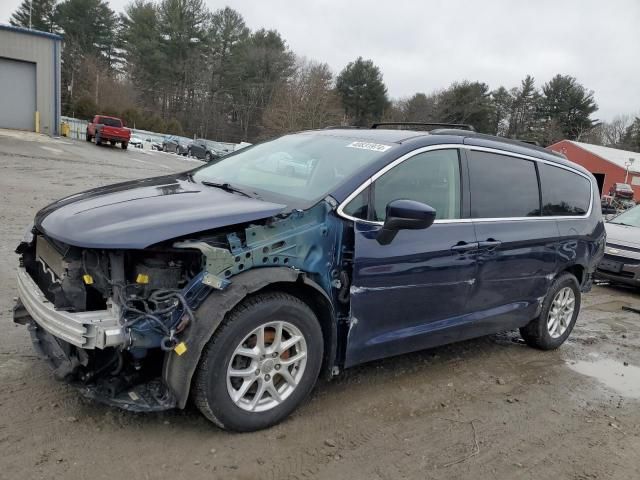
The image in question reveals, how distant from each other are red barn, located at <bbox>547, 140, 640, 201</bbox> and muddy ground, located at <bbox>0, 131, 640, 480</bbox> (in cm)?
4346

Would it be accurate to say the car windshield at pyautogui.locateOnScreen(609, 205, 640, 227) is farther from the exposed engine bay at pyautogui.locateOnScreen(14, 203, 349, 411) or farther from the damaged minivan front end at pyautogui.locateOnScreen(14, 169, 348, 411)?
the exposed engine bay at pyautogui.locateOnScreen(14, 203, 349, 411)

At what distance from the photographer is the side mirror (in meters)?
3.18

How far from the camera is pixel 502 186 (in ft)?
14.1

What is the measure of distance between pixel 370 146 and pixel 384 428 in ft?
6.23

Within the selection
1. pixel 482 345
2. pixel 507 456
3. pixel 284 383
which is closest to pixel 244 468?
pixel 284 383

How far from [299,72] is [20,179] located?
167ft

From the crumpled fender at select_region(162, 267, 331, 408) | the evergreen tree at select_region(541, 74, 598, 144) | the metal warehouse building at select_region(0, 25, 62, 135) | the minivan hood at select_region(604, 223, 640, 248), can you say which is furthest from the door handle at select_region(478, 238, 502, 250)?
the evergreen tree at select_region(541, 74, 598, 144)

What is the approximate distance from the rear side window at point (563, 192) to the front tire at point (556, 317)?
2.21ft

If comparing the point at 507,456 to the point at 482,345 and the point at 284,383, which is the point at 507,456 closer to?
the point at 284,383

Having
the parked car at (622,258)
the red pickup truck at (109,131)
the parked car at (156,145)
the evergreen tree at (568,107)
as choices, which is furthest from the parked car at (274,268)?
the evergreen tree at (568,107)

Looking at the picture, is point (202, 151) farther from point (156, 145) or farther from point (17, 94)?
point (17, 94)

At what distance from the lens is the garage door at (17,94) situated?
2730 cm

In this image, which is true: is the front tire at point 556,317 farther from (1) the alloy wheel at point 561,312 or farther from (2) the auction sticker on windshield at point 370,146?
(2) the auction sticker on windshield at point 370,146

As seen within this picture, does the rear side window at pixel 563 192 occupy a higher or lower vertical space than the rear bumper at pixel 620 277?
higher
